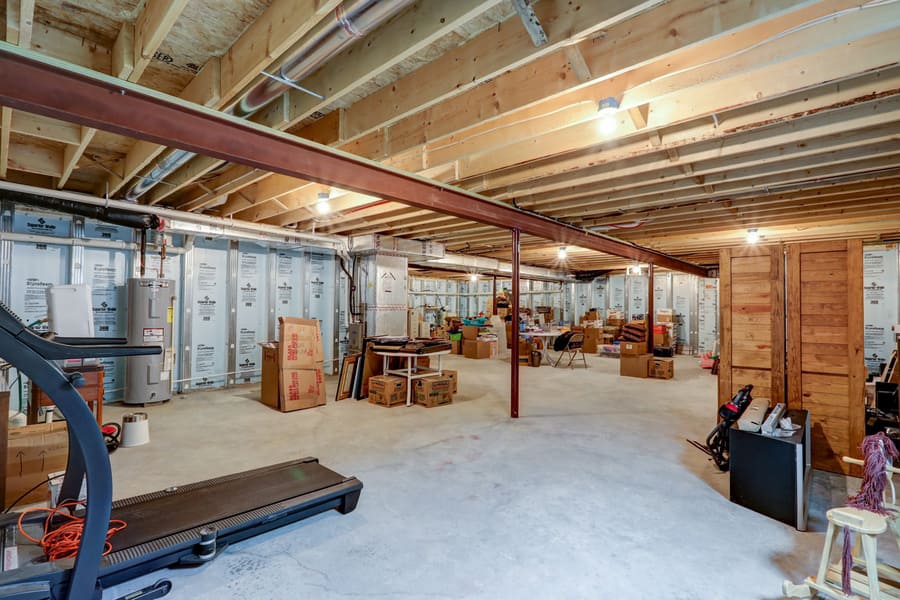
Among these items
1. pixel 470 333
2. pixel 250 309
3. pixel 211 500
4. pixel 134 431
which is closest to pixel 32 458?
pixel 134 431

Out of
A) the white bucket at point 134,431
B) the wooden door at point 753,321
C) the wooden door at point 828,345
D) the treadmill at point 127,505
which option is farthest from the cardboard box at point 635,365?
the white bucket at point 134,431

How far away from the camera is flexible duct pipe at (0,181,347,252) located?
165 inches

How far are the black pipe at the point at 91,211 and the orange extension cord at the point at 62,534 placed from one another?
3488mm

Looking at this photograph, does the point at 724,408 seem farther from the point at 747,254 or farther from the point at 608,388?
the point at 608,388

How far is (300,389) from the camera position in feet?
17.0

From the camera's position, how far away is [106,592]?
1.92m

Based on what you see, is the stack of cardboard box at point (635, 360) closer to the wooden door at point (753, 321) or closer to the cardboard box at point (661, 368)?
the cardboard box at point (661, 368)

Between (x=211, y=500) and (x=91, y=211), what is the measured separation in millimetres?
3866

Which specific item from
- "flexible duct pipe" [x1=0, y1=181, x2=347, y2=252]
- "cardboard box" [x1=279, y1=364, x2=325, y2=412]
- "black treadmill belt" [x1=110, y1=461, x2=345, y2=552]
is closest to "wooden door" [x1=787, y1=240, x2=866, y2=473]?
"black treadmill belt" [x1=110, y1=461, x2=345, y2=552]

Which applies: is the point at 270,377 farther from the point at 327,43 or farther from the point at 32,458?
the point at 327,43

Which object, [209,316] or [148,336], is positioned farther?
[209,316]

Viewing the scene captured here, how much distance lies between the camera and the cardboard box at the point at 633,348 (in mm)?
7625

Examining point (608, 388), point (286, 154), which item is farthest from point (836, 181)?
point (286, 154)

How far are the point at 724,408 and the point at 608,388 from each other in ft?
10.9
